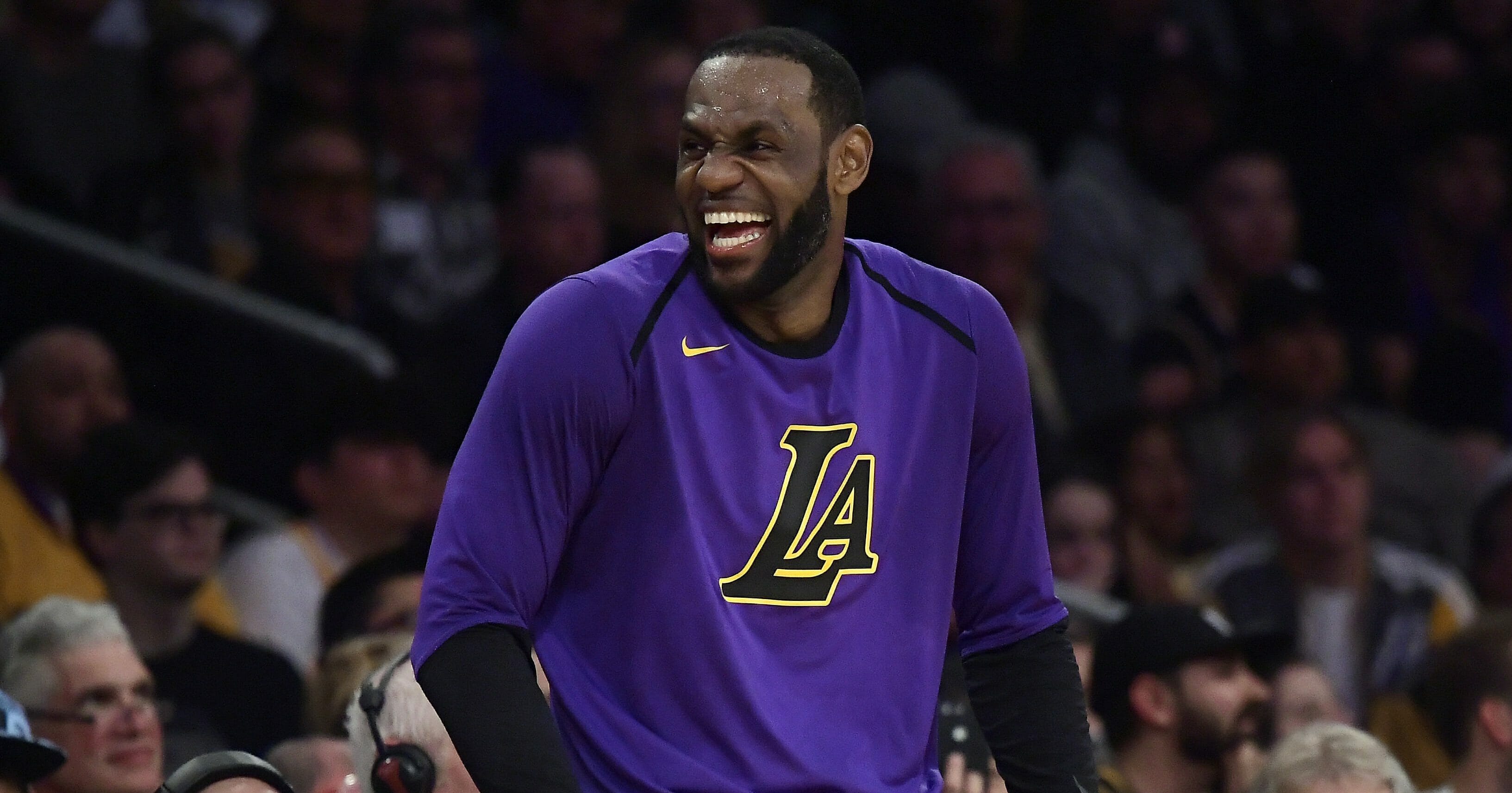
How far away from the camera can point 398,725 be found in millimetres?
3490

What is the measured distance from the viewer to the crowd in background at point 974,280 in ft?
18.6

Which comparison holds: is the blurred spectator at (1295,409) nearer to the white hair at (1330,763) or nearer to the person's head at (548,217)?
the person's head at (548,217)

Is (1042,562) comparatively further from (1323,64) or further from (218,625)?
(1323,64)

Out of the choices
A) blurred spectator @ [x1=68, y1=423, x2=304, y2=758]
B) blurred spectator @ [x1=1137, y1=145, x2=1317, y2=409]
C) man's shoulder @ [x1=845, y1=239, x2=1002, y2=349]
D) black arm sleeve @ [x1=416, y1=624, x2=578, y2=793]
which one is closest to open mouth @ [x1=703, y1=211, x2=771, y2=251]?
man's shoulder @ [x1=845, y1=239, x2=1002, y2=349]

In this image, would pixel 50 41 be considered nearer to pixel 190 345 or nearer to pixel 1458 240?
pixel 190 345

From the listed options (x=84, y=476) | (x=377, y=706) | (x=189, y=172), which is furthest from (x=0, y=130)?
(x=377, y=706)

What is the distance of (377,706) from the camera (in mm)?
3420

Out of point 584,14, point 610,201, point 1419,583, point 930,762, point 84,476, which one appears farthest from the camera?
point 584,14

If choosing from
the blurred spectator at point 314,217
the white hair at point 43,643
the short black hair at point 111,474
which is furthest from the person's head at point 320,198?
the white hair at point 43,643

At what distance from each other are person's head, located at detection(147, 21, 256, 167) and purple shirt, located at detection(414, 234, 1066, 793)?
4742 mm

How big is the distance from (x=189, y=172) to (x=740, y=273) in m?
4.92

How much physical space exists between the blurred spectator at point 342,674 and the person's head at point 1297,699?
2.24 meters

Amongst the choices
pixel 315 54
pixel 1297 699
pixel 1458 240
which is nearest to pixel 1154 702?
pixel 1297 699

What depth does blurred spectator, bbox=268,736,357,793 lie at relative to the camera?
15.0ft
